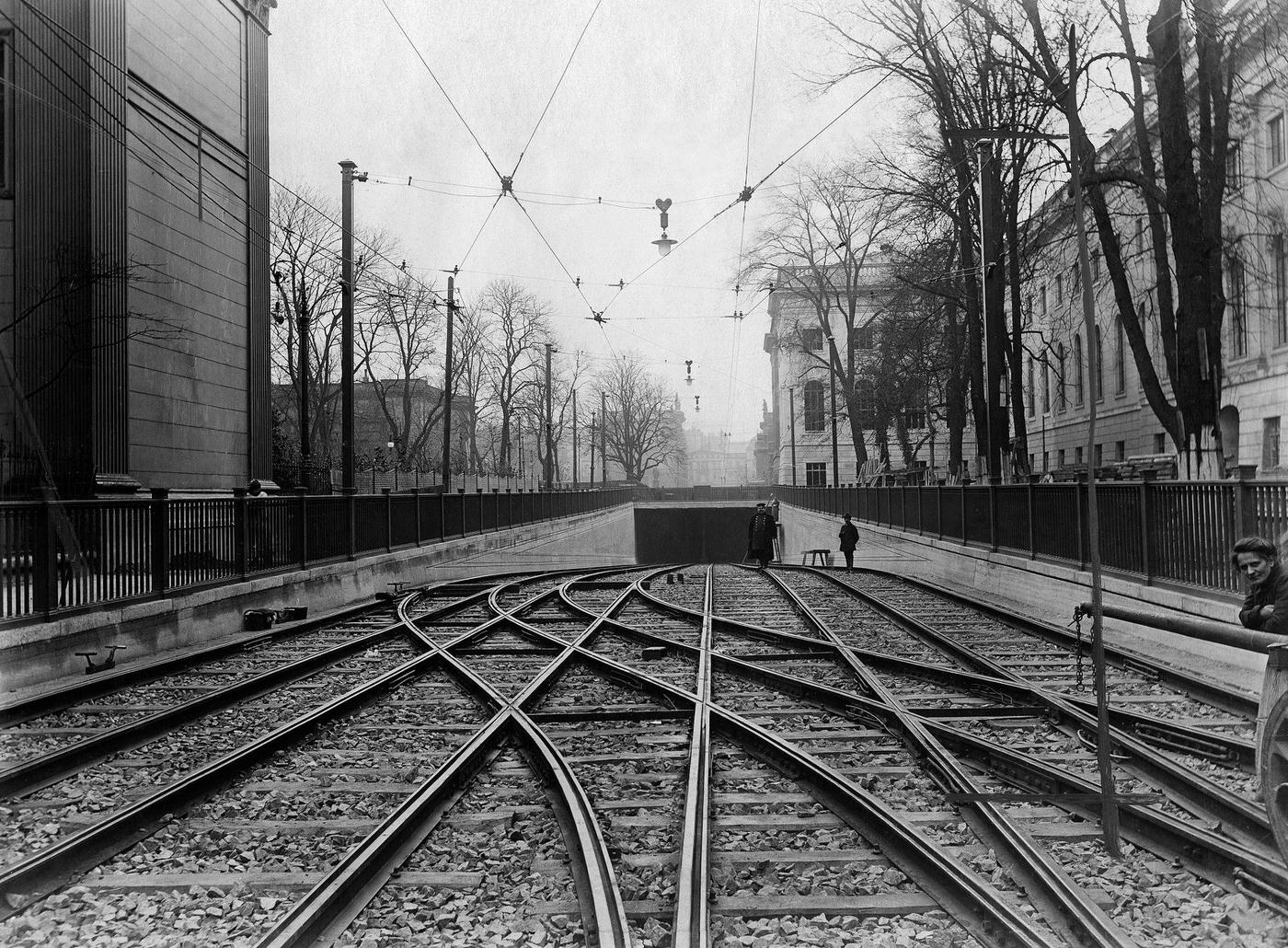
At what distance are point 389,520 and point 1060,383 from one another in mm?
19511

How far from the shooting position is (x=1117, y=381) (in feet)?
69.1

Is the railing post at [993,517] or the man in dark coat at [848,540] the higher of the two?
the railing post at [993,517]

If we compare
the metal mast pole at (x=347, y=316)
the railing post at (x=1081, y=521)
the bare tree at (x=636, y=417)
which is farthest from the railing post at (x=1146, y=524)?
the bare tree at (x=636, y=417)

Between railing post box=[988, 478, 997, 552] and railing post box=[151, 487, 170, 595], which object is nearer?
railing post box=[151, 487, 170, 595]

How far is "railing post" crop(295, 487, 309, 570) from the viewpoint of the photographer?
13789mm

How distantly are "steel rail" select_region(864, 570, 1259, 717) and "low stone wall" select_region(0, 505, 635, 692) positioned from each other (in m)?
9.43

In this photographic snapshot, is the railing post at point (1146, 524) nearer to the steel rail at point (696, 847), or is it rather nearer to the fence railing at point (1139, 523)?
the fence railing at point (1139, 523)

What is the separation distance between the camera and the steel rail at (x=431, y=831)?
135 inches

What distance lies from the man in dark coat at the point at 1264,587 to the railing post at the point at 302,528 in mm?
12334

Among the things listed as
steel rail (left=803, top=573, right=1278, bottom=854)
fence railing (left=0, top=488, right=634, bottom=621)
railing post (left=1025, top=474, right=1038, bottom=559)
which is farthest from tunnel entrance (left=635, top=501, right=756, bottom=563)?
steel rail (left=803, top=573, right=1278, bottom=854)

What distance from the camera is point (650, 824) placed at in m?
4.76

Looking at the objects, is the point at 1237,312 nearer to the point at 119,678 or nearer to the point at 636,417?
the point at 119,678

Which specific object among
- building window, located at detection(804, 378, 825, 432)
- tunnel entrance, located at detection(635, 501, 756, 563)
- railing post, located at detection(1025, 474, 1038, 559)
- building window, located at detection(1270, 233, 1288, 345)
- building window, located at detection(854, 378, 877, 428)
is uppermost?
Result: building window, located at detection(804, 378, 825, 432)

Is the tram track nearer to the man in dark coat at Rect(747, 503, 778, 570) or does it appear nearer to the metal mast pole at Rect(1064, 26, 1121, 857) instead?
the metal mast pole at Rect(1064, 26, 1121, 857)
